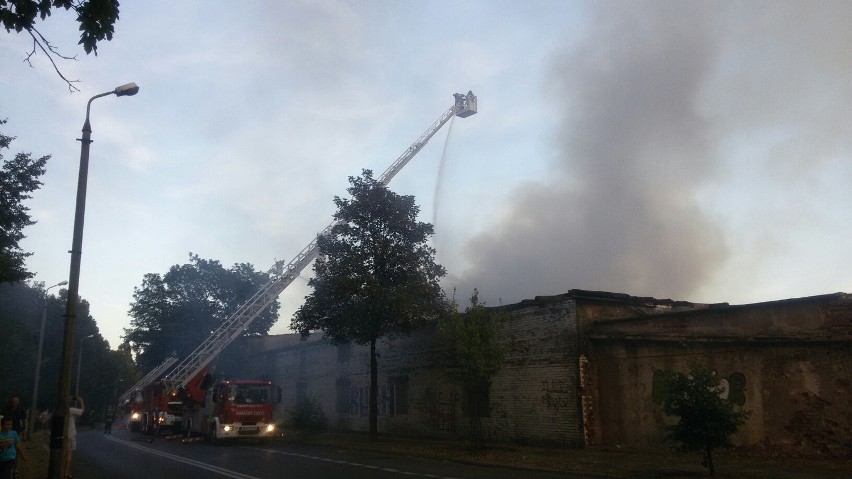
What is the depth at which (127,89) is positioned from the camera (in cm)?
1245

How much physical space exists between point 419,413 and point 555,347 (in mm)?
9771

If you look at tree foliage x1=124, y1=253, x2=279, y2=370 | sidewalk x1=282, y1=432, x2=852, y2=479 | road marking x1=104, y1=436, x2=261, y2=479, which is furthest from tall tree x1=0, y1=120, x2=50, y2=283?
tree foliage x1=124, y1=253, x2=279, y2=370

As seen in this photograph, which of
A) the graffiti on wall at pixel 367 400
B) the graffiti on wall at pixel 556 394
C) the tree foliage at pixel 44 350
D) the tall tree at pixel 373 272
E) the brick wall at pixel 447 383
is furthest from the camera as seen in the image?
the tree foliage at pixel 44 350

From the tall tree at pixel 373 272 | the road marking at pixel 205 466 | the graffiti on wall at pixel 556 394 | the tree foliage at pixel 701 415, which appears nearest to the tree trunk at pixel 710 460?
the tree foliage at pixel 701 415

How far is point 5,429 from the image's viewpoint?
1145 cm

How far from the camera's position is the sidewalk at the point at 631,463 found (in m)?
14.8

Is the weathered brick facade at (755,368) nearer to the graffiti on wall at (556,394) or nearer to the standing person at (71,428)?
the graffiti on wall at (556,394)

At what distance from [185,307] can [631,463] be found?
150 feet

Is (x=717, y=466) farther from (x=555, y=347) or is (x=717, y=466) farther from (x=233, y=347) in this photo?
(x=233, y=347)

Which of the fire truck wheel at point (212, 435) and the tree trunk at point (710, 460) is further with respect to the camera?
the fire truck wheel at point (212, 435)

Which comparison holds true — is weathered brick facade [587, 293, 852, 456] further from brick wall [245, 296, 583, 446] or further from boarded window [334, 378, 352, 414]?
boarded window [334, 378, 352, 414]

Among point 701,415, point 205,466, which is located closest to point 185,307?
point 205,466

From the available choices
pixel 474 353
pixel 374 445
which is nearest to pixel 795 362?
pixel 474 353

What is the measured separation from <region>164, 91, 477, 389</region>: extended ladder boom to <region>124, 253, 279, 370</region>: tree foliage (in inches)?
461
